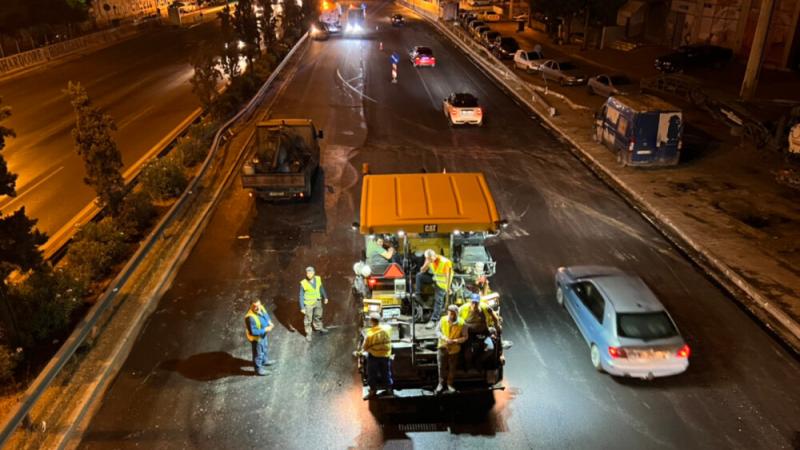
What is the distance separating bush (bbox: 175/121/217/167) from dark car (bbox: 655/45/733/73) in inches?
1225

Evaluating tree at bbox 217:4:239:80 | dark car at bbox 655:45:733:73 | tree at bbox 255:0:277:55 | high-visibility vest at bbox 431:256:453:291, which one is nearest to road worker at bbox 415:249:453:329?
high-visibility vest at bbox 431:256:453:291

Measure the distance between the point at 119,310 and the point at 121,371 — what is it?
2.11 m

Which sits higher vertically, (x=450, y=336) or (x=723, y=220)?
(x=450, y=336)

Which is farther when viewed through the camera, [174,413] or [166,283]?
[166,283]

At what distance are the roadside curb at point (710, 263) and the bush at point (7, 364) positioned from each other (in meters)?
14.5

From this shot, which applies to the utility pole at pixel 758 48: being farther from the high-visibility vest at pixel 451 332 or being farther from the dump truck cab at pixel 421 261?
the high-visibility vest at pixel 451 332

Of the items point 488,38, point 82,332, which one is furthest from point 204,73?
point 488,38

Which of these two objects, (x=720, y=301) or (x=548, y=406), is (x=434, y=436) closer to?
(x=548, y=406)

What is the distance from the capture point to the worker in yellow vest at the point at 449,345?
28.7 feet

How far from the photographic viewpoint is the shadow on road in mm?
10344

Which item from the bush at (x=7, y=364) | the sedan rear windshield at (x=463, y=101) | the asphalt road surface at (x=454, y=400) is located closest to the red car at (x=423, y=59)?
the sedan rear windshield at (x=463, y=101)

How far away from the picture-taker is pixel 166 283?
1346 centimetres

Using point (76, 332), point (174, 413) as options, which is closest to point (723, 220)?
point (174, 413)

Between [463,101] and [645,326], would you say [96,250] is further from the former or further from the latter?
[463,101]
